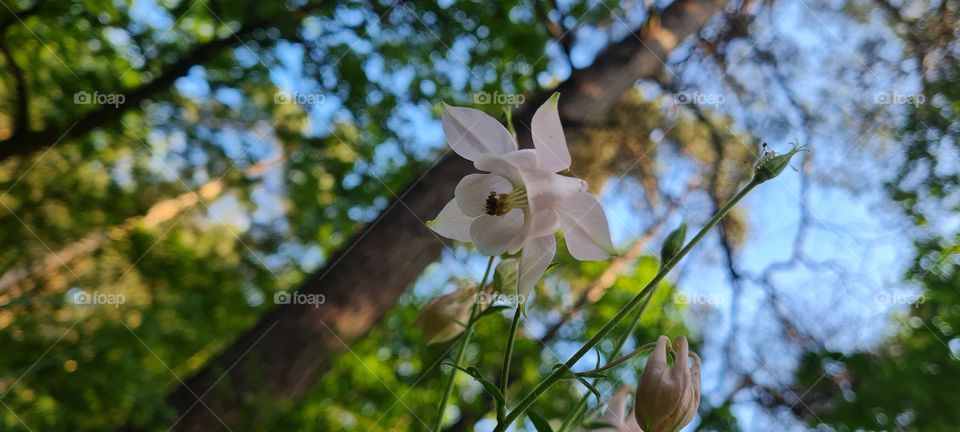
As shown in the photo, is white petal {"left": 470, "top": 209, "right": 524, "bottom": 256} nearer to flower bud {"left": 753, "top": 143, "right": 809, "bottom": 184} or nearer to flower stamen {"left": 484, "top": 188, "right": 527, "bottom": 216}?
flower stamen {"left": 484, "top": 188, "right": 527, "bottom": 216}

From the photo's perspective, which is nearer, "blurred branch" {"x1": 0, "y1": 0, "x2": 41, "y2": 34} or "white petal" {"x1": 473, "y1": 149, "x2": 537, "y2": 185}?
"white petal" {"x1": 473, "y1": 149, "x2": 537, "y2": 185}

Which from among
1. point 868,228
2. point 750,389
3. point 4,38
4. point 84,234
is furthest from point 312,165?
point 868,228

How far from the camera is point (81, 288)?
1469mm

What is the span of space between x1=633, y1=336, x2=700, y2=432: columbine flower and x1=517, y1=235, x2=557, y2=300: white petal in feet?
0.33

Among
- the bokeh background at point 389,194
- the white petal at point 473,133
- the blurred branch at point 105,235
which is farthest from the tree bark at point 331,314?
the white petal at point 473,133

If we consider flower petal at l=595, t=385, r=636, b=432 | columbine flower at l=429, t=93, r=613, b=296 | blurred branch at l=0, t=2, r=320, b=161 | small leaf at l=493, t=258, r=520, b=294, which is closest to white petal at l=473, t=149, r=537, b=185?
columbine flower at l=429, t=93, r=613, b=296

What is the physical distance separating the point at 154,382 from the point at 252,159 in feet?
2.78

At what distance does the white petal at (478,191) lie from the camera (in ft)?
1.64

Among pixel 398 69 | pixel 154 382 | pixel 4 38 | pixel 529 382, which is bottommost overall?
pixel 529 382

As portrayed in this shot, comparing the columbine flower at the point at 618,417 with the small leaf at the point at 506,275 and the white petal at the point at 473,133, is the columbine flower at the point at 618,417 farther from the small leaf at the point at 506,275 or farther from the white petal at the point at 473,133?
the white petal at the point at 473,133

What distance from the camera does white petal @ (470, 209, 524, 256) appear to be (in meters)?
0.47

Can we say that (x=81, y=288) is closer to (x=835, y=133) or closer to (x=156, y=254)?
(x=156, y=254)

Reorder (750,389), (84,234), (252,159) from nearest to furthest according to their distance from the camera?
(84,234) → (252,159) → (750,389)

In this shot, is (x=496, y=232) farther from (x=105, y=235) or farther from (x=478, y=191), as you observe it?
(x=105, y=235)
